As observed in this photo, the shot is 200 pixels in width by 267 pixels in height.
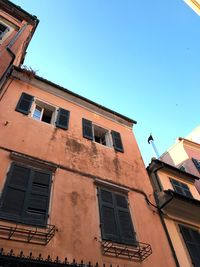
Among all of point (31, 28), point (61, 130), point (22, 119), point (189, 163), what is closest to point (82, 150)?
point (61, 130)

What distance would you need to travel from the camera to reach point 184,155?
1736cm

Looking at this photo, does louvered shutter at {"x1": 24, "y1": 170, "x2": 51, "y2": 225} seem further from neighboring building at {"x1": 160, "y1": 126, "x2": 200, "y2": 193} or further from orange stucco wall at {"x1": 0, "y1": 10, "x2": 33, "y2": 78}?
neighboring building at {"x1": 160, "y1": 126, "x2": 200, "y2": 193}

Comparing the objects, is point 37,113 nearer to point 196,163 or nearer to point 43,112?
point 43,112

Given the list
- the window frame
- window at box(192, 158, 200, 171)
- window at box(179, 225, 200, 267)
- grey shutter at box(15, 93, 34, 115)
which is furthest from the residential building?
window at box(192, 158, 200, 171)

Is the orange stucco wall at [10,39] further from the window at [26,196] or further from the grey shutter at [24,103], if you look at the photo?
the window at [26,196]

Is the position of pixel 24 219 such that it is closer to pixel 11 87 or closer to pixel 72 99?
pixel 11 87

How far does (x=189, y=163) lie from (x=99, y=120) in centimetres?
845

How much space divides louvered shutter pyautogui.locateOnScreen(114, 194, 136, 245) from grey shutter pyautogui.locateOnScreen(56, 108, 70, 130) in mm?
3246

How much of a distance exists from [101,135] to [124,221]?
15.6 ft

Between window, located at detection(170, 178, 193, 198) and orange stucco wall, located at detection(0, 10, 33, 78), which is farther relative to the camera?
window, located at detection(170, 178, 193, 198)

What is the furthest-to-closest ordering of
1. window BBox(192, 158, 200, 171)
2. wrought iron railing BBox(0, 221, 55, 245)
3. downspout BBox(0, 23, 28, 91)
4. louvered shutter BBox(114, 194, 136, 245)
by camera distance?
window BBox(192, 158, 200, 171)
downspout BBox(0, 23, 28, 91)
louvered shutter BBox(114, 194, 136, 245)
wrought iron railing BBox(0, 221, 55, 245)

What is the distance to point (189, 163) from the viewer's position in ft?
54.3

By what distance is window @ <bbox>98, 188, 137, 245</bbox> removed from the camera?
655 cm

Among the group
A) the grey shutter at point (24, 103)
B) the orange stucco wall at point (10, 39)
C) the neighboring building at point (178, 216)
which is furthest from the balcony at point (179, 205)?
the orange stucco wall at point (10, 39)
